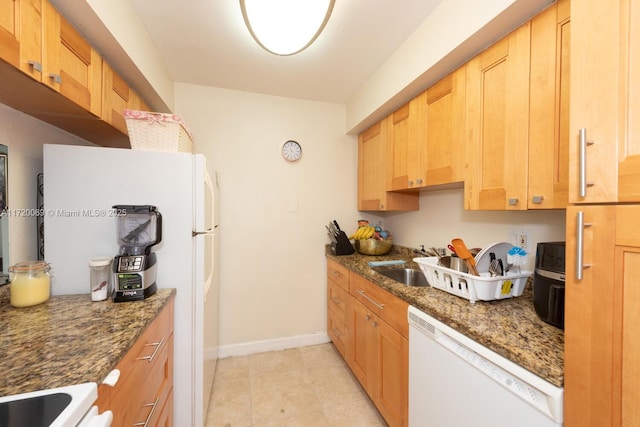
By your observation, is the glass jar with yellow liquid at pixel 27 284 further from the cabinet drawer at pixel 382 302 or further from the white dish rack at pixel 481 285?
the white dish rack at pixel 481 285

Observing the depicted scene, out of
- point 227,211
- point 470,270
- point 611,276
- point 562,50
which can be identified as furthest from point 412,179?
point 227,211

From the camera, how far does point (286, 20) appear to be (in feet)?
3.90

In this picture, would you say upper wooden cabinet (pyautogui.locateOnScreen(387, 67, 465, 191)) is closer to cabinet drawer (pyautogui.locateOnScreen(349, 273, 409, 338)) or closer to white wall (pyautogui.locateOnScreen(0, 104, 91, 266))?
cabinet drawer (pyautogui.locateOnScreen(349, 273, 409, 338))

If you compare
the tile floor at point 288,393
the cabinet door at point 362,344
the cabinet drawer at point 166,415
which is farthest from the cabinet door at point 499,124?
the cabinet drawer at point 166,415

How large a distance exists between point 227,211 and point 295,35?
150 cm

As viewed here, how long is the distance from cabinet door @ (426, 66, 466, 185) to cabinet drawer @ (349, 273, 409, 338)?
2.41 ft

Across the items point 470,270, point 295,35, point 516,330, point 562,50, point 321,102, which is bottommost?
point 516,330

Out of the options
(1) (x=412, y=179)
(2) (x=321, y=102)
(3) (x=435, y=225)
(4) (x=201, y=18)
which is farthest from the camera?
(2) (x=321, y=102)

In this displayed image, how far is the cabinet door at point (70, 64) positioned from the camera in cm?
92

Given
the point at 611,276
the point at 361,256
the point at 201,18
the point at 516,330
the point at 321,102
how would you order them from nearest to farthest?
the point at 611,276, the point at 516,330, the point at 201,18, the point at 361,256, the point at 321,102

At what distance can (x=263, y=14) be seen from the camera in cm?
119

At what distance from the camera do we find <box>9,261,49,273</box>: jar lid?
1.02 meters

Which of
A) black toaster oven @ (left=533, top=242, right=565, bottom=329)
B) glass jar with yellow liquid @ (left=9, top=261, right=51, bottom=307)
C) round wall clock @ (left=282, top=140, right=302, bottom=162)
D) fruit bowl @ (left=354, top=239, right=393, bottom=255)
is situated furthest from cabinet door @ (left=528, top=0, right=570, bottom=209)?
glass jar with yellow liquid @ (left=9, top=261, right=51, bottom=307)

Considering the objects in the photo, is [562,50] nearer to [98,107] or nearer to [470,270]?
[470,270]
